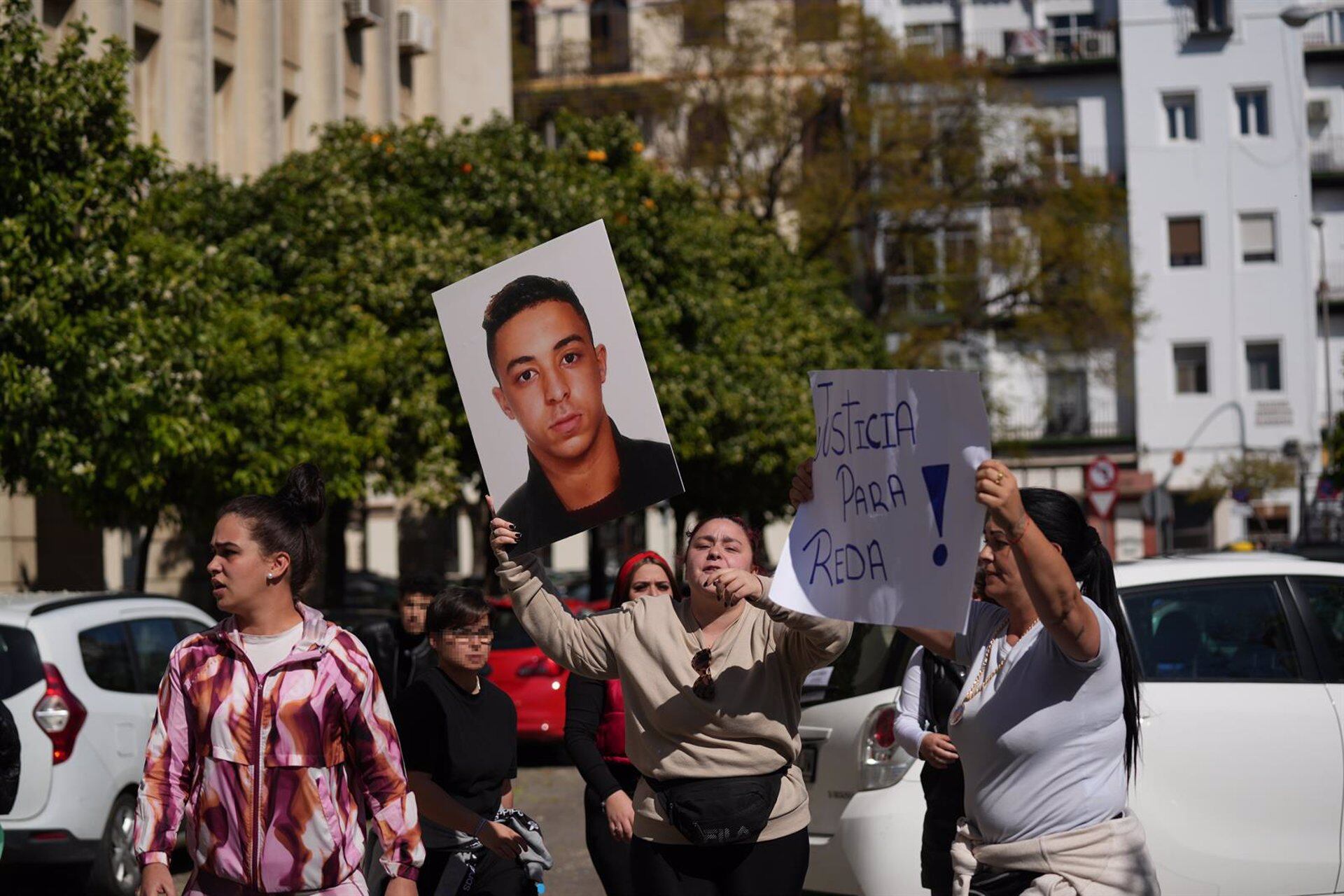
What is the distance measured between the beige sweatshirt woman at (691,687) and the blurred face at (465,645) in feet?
2.73

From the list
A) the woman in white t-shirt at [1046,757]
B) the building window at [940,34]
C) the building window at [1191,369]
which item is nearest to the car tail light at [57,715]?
the woman in white t-shirt at [1046,757]

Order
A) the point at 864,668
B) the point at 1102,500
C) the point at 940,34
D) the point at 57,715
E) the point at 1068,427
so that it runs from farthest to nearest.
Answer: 1. the point at 940,34
2. the point at 1068,427
3. the point at 1102,500
4. the point at 57,715
5. the point at 864,668

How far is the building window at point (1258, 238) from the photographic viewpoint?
5228 centimetres

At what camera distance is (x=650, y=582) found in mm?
6434

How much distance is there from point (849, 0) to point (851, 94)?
3659 millimetres

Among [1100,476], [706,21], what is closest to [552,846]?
[1100,476]

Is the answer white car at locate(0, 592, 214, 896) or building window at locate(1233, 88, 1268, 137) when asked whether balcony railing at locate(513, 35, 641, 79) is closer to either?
building window at locate(1233, 88, 1268, 137)

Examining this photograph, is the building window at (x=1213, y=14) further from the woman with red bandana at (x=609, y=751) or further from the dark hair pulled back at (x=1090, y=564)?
the dark hair pulled back at (x=1090, y=564)

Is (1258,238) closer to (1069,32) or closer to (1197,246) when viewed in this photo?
(1197,246)

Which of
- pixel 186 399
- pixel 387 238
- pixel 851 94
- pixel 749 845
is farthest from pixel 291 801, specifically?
pixel 851 94

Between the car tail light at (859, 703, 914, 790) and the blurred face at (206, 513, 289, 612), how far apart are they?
3.56m

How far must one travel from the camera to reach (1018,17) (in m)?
55.2

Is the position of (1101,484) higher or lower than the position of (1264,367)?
lower

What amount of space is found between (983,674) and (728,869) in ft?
3.37
